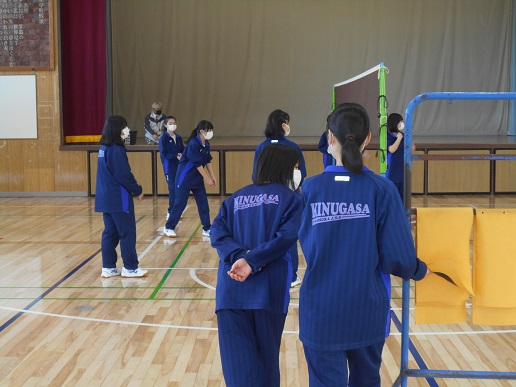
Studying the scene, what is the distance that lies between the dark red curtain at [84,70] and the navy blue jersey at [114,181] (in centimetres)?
779

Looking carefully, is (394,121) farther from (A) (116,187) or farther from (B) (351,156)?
(B) (351,156)

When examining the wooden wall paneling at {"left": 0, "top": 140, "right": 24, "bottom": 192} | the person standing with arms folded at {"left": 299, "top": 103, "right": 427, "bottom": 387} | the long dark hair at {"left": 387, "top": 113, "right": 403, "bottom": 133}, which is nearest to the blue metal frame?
the person standing with arms folded at {"left": 299, "top": 103, "right": 427, "bottom": 387}

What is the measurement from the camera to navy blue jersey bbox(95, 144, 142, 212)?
6.96 m

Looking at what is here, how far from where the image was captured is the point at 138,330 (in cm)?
569

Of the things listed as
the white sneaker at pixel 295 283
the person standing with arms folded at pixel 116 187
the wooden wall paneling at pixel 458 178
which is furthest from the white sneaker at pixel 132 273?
the wooden wall paneling at pixel 458 178

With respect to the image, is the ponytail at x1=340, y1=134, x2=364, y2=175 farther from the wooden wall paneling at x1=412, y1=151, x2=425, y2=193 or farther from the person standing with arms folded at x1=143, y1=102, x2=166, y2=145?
the person standing with arms folded at x1=143, y1=102, x2=166, y2=145

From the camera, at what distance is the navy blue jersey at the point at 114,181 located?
6.96m

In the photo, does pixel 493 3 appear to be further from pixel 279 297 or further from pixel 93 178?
pixel 279 297

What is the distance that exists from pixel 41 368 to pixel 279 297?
6.99 ft

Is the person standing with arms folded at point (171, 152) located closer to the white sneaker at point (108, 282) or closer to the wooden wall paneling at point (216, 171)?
the wooden wall paneling at point (216, 171)

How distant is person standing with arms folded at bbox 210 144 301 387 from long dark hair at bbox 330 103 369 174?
492 mm

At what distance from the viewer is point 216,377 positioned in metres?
4.67

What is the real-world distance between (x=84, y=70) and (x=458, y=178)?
722 cm

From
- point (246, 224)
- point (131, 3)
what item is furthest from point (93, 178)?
point (246, 224)
